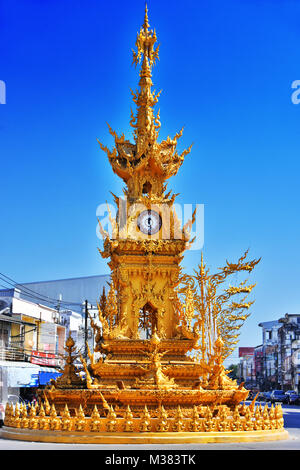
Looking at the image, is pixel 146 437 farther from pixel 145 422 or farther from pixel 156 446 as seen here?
pixel 156 446

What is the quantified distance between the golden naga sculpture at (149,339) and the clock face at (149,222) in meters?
0.04

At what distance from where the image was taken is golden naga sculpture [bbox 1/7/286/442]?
20078mm

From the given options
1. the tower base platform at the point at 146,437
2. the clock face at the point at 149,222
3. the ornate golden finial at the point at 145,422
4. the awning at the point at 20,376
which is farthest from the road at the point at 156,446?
the awning at the point at 20,376

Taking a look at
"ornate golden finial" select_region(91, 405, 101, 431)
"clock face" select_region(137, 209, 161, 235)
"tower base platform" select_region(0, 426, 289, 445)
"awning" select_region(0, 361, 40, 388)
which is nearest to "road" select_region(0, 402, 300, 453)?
"tower base platform" select_region(0, 426, 289, 445)

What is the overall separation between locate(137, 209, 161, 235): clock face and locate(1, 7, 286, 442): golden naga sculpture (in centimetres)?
4

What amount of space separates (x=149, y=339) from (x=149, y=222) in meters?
5.57

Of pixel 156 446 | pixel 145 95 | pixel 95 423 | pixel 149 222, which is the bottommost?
pixel 156 446

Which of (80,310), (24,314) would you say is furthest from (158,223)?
(80,310)

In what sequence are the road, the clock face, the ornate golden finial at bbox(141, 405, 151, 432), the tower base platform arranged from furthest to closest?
the clock face < the ornate golden finial at bbox(141, 405, 151, 432) < the tower base platform < the road

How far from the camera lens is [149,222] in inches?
1045

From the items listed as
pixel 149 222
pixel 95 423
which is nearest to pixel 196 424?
pixel 95 423

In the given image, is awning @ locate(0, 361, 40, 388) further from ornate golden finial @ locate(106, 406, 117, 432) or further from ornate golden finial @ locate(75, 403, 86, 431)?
ornate golden finial @ locate(106, 406, 117, 432)

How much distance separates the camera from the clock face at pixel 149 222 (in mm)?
26484
